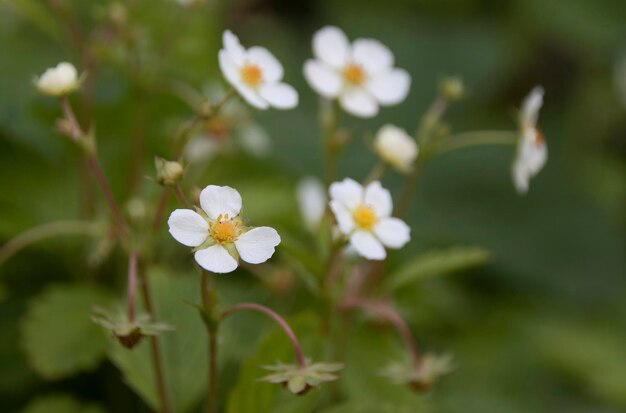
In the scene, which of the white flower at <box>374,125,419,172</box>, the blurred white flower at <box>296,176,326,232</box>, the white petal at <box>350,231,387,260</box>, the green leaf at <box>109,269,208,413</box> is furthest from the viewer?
the blurred white flower at <box>296,176,326,232</box>

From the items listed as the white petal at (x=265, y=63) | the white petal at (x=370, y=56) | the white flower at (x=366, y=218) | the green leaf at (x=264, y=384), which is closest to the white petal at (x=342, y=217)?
the white flower at (x=366, y=218)

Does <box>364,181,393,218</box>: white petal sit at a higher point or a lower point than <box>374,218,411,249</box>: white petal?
higher

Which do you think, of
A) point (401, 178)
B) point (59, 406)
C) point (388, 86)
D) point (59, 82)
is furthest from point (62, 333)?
point (401, 178)

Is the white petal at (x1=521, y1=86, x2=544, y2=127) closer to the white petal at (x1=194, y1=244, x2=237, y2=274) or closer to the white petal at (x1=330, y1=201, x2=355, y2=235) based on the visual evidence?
the white petal at (x1=330, y1=201, x2=355, y2=235)

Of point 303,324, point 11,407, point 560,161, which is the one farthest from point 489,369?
point 560,161

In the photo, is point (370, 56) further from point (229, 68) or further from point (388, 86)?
point (229, 68)

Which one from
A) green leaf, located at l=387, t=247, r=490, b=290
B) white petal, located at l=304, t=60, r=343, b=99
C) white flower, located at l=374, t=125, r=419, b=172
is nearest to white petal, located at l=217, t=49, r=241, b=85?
white petal, located at l=304, t=60, r=343, b=99

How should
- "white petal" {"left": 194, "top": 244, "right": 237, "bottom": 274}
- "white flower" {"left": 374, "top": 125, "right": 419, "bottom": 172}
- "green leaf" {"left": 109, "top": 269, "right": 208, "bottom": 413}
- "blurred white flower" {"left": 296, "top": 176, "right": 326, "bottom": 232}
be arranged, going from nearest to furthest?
"white petal" {"left": 194, "top": 244, "right": 237, "bottom": 274} < "green leaf" {"left": 109, "top": 269, "right": 208, "bottom": 413} < "white flower" {"left": 374, "top": 125, "right": 419, "bottom": 172} < "blurred white flower" {"left": 296, "top": 176, "right": 326, "bottom": 232}

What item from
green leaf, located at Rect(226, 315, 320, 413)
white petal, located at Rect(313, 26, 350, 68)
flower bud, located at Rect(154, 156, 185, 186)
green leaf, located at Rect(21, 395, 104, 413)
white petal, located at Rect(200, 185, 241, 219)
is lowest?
green leaf, located at Rect(226, 315, 320, 413)
